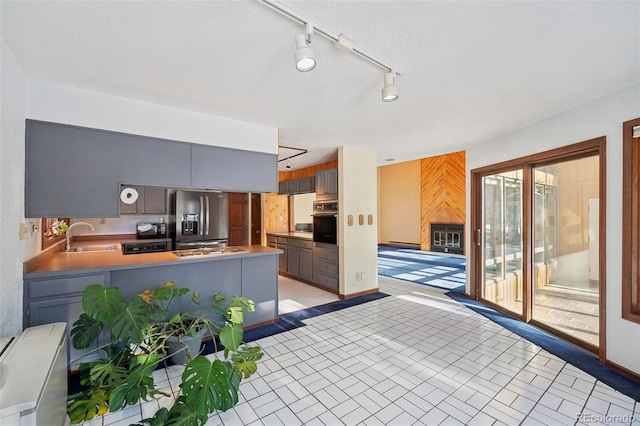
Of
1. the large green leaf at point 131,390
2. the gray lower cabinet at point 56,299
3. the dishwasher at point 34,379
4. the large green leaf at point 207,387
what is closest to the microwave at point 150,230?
the gray lower cabinet at point 56,299

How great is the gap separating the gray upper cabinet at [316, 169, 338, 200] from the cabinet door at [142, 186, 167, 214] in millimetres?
2728

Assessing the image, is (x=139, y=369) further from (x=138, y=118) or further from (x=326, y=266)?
(x=326, y=266)

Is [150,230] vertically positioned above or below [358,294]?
above

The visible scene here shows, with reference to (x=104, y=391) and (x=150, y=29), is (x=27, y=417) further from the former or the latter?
(x=150, y=29)

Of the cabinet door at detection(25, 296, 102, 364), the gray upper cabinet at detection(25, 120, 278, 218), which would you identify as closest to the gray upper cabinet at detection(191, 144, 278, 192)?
the gray upper cabinet at detection(25, 120, 278, 218)

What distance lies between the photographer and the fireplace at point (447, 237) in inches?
352

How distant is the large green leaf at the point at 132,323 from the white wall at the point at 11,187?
2.08 ft

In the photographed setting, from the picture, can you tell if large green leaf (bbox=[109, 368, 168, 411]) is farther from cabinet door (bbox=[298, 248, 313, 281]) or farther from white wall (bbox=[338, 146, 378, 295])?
cabinet door (bbox=[298, 248, 313, 281])

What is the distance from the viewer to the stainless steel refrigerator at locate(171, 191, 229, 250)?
456 cm

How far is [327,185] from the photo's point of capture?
16.3ft

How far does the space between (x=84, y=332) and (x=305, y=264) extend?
3.62 metres

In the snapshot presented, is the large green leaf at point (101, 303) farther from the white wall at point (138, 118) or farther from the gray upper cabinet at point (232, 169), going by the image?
the white wall at point (138, 118)

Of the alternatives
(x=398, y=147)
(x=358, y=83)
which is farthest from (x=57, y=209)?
(x=398, y=147)

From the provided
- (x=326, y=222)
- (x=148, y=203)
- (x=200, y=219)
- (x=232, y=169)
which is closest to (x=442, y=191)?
(x=326, y=222)
